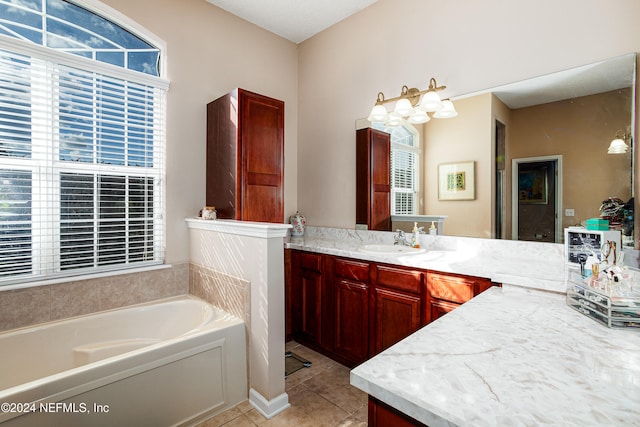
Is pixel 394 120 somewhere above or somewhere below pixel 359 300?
above

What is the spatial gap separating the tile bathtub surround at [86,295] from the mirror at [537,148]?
2233mm

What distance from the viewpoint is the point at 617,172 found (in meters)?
1.77

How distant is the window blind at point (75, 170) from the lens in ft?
6.57

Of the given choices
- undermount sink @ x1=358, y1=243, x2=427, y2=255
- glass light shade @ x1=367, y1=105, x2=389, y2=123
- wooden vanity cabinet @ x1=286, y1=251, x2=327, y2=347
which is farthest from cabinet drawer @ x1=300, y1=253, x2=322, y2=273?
glass light shade @ x1=367, y1=105, x2=389, y2=123

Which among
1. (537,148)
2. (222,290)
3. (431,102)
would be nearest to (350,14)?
(431,102)

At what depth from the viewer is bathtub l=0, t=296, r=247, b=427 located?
1.40 meters

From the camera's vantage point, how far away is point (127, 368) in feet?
5.21

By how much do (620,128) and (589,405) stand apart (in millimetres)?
1864

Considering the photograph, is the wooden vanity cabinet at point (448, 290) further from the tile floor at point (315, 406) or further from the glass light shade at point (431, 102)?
the glass light shade at point (431, 102)

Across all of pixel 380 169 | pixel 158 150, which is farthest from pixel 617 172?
pixel 158 150

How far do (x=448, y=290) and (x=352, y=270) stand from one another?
2.44 ft

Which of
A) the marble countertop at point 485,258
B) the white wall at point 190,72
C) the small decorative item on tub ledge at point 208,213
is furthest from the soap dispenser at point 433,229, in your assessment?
the white wall at point 190,72

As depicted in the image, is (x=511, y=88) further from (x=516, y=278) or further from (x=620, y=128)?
(x=516, y=278)

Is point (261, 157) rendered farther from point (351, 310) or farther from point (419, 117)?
point (351, 310)
